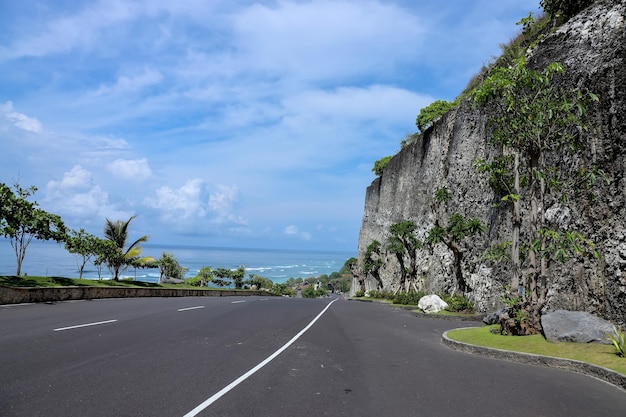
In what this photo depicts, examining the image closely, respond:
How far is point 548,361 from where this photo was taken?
9.80 m

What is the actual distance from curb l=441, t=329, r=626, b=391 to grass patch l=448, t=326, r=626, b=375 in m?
0.16

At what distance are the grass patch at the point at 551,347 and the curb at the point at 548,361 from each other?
16cm

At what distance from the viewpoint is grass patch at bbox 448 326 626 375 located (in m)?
9.04

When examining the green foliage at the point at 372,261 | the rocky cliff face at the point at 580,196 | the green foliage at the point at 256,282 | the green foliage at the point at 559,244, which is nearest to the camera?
the green foliage at the point at 559,244

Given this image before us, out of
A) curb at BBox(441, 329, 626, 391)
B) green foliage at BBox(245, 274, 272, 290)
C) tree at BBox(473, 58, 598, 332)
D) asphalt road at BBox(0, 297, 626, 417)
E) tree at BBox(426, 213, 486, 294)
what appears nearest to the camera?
asphalt road at BBox(0, 297, 626, 417)

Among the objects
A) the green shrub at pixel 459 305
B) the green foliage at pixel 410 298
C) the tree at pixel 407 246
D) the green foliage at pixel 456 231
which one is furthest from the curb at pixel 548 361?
the tree at pixel 407 246

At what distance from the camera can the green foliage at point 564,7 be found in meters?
20.8

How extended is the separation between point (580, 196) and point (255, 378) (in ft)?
44.9

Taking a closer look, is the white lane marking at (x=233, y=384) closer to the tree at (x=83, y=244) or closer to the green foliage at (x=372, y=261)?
the tree at (x=83, y=244)

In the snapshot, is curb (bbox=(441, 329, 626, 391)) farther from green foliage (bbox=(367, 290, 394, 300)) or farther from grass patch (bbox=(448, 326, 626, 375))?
green foliage (bbox=(367, 290, 394, 300))

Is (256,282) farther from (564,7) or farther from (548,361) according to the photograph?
(548,361)

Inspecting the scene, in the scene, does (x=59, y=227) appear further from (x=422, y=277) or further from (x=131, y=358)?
(x=422, y=277)

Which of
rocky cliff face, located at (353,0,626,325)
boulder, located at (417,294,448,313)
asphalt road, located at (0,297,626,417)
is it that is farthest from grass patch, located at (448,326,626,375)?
boulder, located at (417,294,448,313)

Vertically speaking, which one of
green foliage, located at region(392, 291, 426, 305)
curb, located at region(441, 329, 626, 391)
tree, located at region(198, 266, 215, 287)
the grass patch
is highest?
tree, located at region(198, 266, 215, 287)
